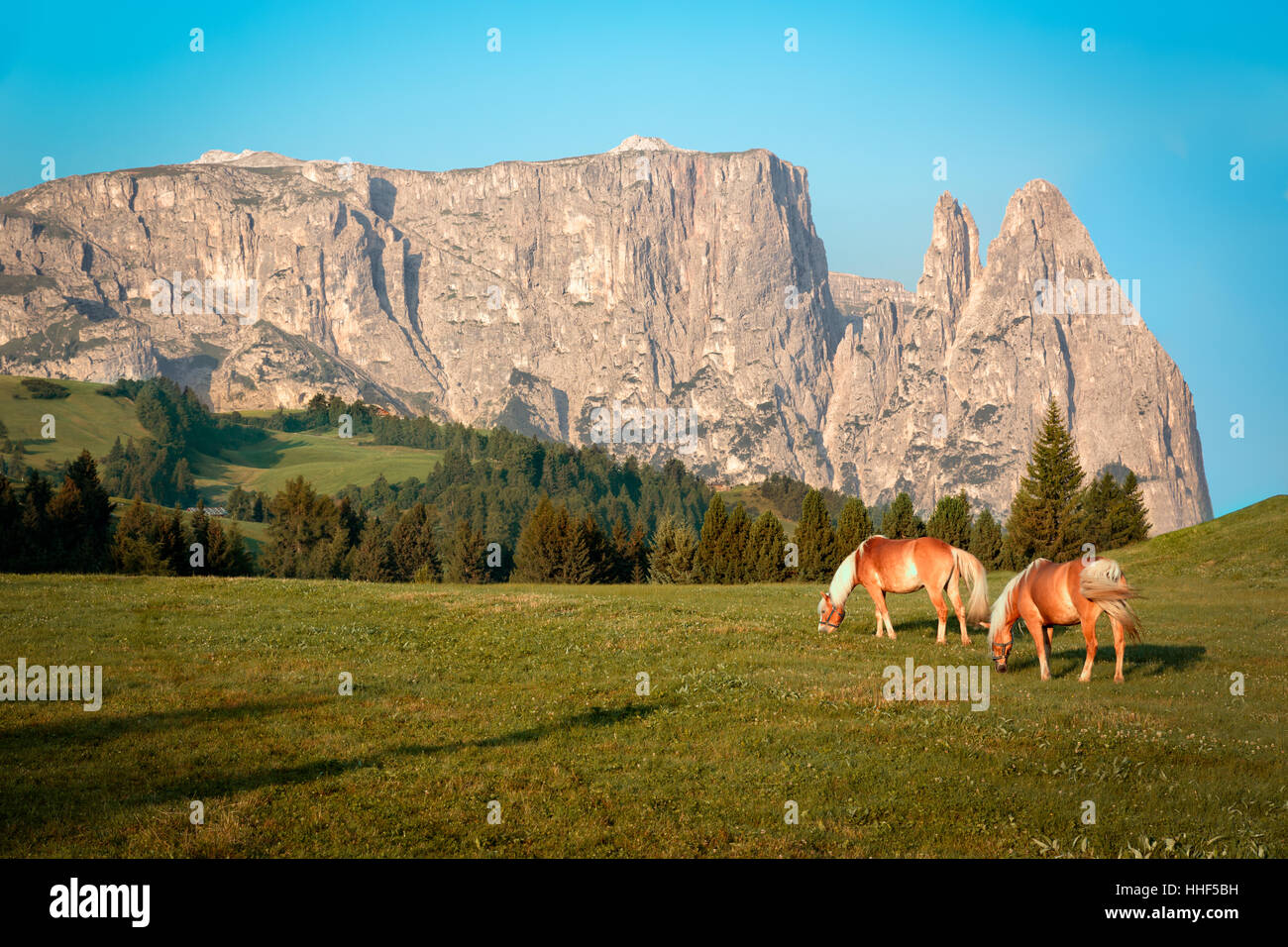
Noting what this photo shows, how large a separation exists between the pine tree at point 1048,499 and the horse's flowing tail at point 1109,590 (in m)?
80.2

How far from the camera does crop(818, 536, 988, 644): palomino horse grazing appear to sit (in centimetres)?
2406

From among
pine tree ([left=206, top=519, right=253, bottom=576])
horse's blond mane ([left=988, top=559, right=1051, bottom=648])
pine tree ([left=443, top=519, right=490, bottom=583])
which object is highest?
horse's blond mane ([left=988, top=559, right=1051, bottom=648])

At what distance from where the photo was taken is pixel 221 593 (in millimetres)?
32156

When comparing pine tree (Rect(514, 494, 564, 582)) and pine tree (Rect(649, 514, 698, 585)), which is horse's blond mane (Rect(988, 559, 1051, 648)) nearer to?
pine tree (Rect(649, 514, 698, 585))

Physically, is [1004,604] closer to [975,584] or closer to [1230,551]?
[975,584]

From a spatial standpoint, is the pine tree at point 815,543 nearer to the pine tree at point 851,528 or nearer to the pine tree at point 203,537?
the pine tree at point 851,528

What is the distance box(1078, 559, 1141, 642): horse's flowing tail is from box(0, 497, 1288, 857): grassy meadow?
1530 millimetres

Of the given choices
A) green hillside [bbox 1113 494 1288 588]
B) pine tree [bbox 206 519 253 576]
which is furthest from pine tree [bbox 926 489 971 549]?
pine tree [bbox 206 519 253 576]

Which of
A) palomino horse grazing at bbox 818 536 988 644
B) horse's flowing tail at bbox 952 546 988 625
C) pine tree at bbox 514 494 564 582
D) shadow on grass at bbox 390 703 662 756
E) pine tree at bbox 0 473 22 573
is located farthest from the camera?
pine tree at bbox 514 494 564 582

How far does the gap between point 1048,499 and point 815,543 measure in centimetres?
2482

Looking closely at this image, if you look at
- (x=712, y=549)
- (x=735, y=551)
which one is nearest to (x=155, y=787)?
(x=735, y=551)
